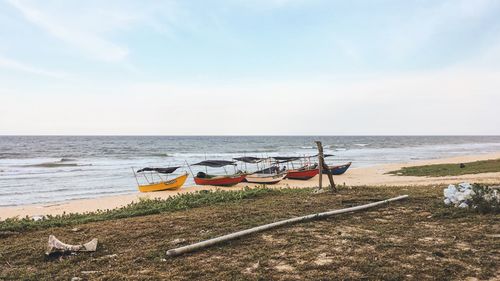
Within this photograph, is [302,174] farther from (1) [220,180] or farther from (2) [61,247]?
(2) [61,247]

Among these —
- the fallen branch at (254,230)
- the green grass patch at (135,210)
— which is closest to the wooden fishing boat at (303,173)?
the green grass patch at (135,210)

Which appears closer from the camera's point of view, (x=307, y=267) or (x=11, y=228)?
(x=307, y=267)

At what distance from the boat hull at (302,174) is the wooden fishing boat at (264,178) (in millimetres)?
1426

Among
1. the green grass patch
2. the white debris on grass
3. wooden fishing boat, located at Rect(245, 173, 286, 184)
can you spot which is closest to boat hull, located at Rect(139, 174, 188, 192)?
wooden fishing boat, located at Rect(245, 173, 286, 184)

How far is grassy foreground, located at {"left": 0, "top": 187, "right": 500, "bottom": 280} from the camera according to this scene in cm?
505

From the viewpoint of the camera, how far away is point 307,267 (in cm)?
520

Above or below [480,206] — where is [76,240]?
below

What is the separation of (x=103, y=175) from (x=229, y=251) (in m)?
25.0

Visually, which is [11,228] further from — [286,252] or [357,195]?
[357,195]

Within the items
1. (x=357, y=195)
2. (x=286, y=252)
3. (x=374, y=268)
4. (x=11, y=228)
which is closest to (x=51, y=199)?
(x=11, y=228)

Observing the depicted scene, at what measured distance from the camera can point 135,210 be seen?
34.3 feet

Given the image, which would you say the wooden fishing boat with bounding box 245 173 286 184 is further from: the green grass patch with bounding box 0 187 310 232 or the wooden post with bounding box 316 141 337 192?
the wooden post with bounding box 316 141 337 192

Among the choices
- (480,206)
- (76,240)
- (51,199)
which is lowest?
(51,199)

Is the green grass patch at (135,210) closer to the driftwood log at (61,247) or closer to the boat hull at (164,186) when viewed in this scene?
the driftwood log at (61,247)
